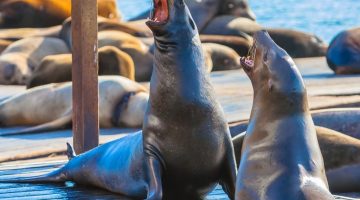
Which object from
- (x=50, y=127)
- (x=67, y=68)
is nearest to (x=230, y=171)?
(x=50, y=127)

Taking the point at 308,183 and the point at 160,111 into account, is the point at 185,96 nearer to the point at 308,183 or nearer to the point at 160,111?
the point at 160,111

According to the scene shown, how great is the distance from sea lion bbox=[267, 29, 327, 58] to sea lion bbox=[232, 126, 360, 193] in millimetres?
11663

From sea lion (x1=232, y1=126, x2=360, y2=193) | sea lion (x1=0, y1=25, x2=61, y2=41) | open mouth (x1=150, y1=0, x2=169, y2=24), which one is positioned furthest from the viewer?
sea lion (x1=0, y1=25, x2=61, y2=41)

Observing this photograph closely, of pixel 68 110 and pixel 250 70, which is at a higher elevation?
pixel 250 70

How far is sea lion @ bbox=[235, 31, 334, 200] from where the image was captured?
4.50 m

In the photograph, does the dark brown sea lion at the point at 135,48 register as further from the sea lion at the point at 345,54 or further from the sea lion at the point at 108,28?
the sea lion at the point at 345,54

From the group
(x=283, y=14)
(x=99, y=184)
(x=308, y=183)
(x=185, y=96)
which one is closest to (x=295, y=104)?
(x=308, y=183)

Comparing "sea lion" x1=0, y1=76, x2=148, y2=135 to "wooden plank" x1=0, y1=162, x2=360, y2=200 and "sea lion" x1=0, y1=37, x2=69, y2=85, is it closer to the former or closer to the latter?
"sea lion" x1=0, y1=37, x2=69, y2=85

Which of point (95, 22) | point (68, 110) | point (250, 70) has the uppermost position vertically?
point (250, 70)

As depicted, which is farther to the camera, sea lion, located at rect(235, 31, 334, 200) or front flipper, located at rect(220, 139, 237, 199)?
front flipper, located at rect(220, 139, 237, 199)

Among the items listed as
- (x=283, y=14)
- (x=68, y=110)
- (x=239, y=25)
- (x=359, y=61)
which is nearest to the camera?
(x=68, y=110)

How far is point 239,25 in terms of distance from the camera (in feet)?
62.6

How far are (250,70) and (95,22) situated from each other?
8.12 ft

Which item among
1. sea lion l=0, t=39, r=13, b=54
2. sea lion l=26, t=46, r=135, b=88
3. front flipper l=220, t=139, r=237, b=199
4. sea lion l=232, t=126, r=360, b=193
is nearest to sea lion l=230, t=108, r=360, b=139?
sea lion l=232, t=126, r=360, b=193
